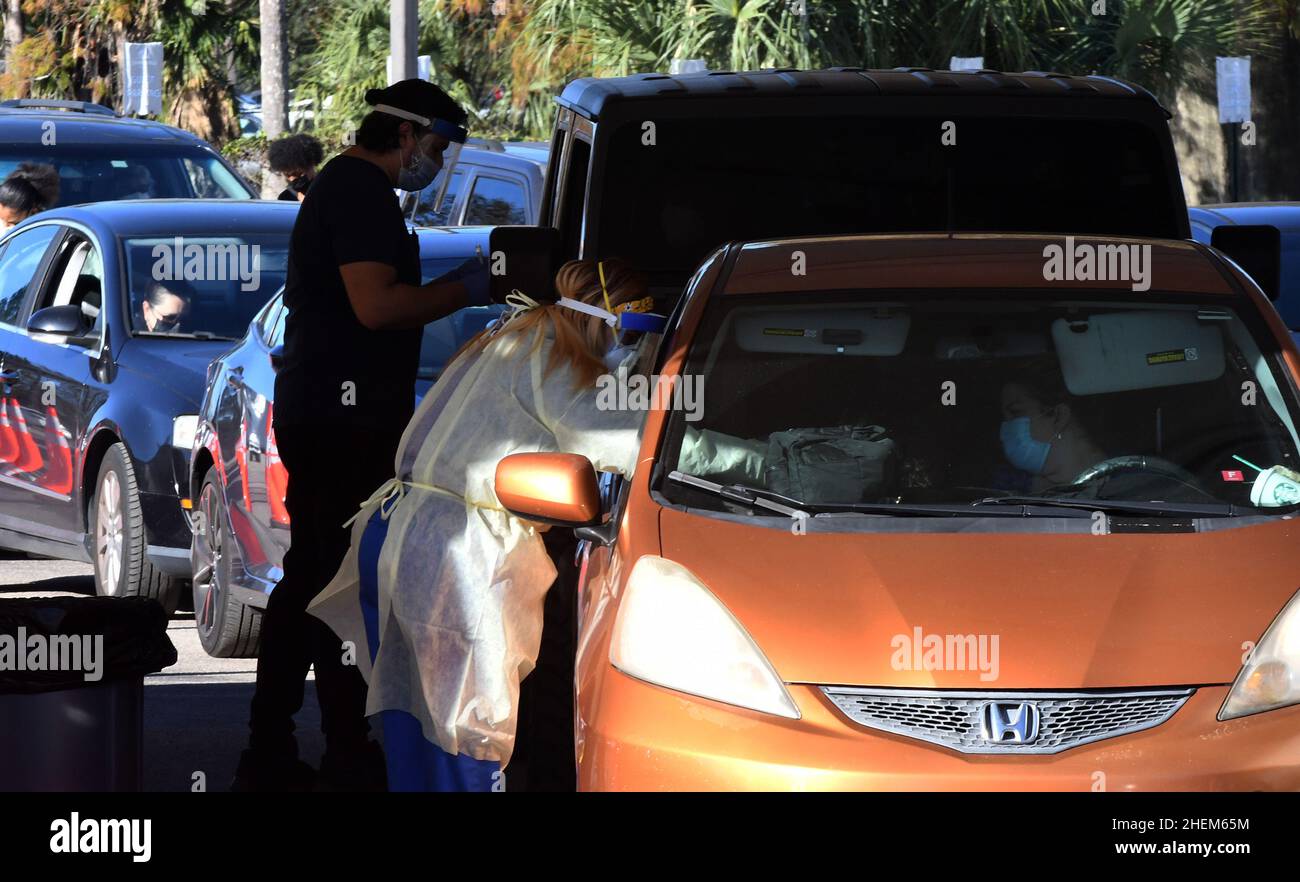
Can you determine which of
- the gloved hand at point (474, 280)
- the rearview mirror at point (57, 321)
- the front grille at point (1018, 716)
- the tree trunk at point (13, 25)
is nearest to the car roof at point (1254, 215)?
the rearview mirror at point (57, 321)

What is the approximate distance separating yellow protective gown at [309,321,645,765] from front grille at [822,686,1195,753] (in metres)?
1.13

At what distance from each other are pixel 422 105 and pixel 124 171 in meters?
8.03

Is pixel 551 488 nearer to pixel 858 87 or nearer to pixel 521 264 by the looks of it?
pixel 521 264

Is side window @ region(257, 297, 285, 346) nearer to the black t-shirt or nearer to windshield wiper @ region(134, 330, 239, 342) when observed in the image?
windshield wiper @ region(134, 330, 239, 342)

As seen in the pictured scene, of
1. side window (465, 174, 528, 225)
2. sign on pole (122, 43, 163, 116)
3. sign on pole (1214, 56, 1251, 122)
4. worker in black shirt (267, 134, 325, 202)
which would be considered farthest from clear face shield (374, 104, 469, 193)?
sign on pole (122, 43, 163, 116)

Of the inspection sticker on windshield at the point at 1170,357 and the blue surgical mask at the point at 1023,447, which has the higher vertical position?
the inspection sticker on windshield at the point at 1170,357

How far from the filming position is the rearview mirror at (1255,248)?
714cm

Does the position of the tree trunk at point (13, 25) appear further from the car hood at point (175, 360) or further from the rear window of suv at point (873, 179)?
the rear window of suv at point (873, 179)

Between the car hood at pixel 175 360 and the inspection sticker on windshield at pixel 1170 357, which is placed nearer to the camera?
the inspection sticker on windshield at pixel 1170 357

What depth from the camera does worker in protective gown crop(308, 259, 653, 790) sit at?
5262mm

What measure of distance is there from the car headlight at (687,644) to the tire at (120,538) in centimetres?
490

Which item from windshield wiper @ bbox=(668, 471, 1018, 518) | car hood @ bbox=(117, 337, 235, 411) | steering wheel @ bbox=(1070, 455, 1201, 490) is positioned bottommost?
car hood @ bbox=(117, 337, 235, 411)

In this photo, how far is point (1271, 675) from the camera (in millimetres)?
4281

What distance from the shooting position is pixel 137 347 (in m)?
9.45
